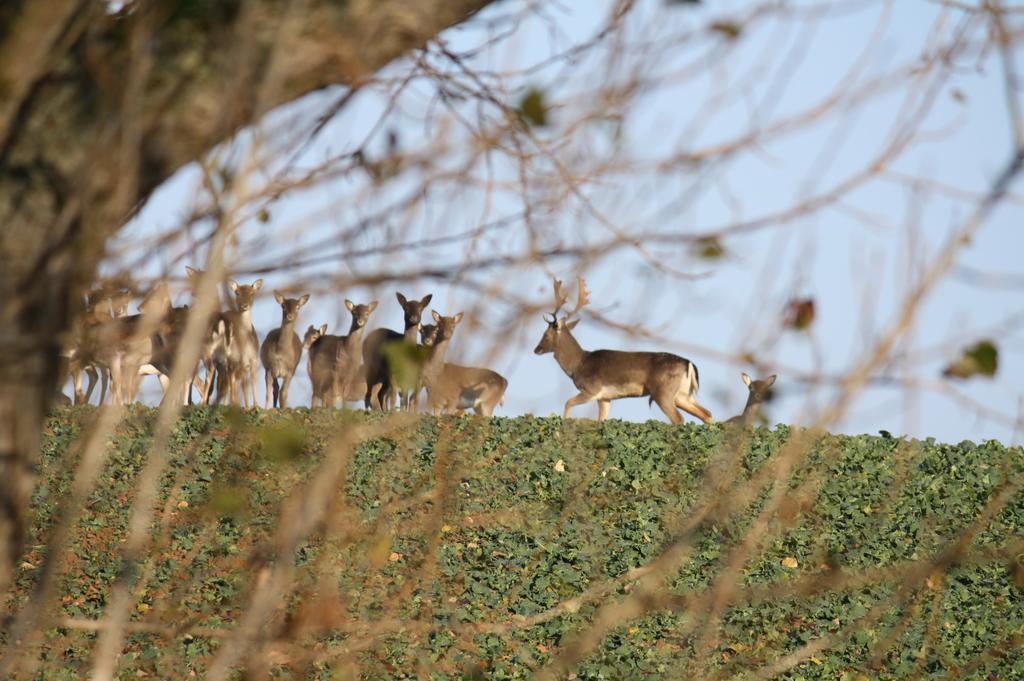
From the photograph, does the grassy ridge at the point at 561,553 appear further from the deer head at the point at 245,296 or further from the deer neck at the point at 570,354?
the deer neck at the point at 570,354

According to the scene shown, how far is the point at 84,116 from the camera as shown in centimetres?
255

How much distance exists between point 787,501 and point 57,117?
5.54 ft

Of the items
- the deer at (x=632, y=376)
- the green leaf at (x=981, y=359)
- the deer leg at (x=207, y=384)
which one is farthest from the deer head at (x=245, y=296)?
the deer at (x=632, y=376)

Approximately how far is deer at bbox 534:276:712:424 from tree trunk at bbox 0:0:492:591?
17.7 metres

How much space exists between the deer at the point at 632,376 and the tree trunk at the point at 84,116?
17.7 metres

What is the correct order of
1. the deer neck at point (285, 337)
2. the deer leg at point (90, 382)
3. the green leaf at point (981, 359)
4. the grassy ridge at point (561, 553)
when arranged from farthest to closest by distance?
the deer neck at point (285, 337) → the deer leg at point (90, 382) → the grassy ridge at point (561, 553) → the green leaf at point (981, 359)

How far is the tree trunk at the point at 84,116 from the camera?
95.0 inches

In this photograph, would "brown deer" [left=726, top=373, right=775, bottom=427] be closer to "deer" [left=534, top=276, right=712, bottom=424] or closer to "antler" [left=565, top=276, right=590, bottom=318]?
"antler" [left=565, top=276, right=590, bottom=318]

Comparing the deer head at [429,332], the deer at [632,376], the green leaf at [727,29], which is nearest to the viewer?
the green leaf at [727,29]

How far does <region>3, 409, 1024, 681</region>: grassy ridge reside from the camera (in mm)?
9477

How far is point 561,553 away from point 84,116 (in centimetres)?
903

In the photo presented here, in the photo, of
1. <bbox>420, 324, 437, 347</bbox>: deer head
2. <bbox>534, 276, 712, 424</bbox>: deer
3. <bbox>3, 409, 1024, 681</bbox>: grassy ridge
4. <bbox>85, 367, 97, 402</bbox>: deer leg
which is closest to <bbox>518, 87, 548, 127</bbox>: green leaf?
<bbox>420, 324, 437, 347</bbox>: deer head

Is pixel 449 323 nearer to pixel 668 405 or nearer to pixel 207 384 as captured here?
pixel 207 384

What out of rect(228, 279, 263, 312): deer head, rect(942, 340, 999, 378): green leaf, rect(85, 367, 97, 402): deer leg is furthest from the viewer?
rect(85, 367, 97, 402): deer leg
